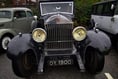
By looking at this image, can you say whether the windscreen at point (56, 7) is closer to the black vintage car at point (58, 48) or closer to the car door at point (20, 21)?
the black vintage car at point (58, 48)

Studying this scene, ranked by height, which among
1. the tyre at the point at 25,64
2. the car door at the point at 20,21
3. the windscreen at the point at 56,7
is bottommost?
the tyre at the point at 25,64

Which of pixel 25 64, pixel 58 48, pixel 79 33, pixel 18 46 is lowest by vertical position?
pixel 25 64

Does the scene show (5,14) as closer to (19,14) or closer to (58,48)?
(19,14)

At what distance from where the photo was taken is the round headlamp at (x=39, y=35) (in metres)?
5.57

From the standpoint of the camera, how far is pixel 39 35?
5.65 m

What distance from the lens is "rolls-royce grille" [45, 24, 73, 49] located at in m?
5.77

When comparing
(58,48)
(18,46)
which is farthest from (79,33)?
(18,46)

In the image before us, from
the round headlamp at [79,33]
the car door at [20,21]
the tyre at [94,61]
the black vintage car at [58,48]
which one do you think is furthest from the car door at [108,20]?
the car door at [20,21]

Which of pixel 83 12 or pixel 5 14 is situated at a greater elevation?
pixel 5 14

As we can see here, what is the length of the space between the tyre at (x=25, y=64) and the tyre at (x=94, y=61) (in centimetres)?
149

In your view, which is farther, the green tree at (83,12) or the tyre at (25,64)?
→ the green tree at (83,12)

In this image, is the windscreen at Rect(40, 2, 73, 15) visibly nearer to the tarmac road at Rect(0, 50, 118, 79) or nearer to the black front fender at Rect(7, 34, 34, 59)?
the black front fender at Rect(7, 34, 34, 59)

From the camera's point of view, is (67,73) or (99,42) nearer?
(99,42)

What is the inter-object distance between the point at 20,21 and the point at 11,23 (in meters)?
0.67
